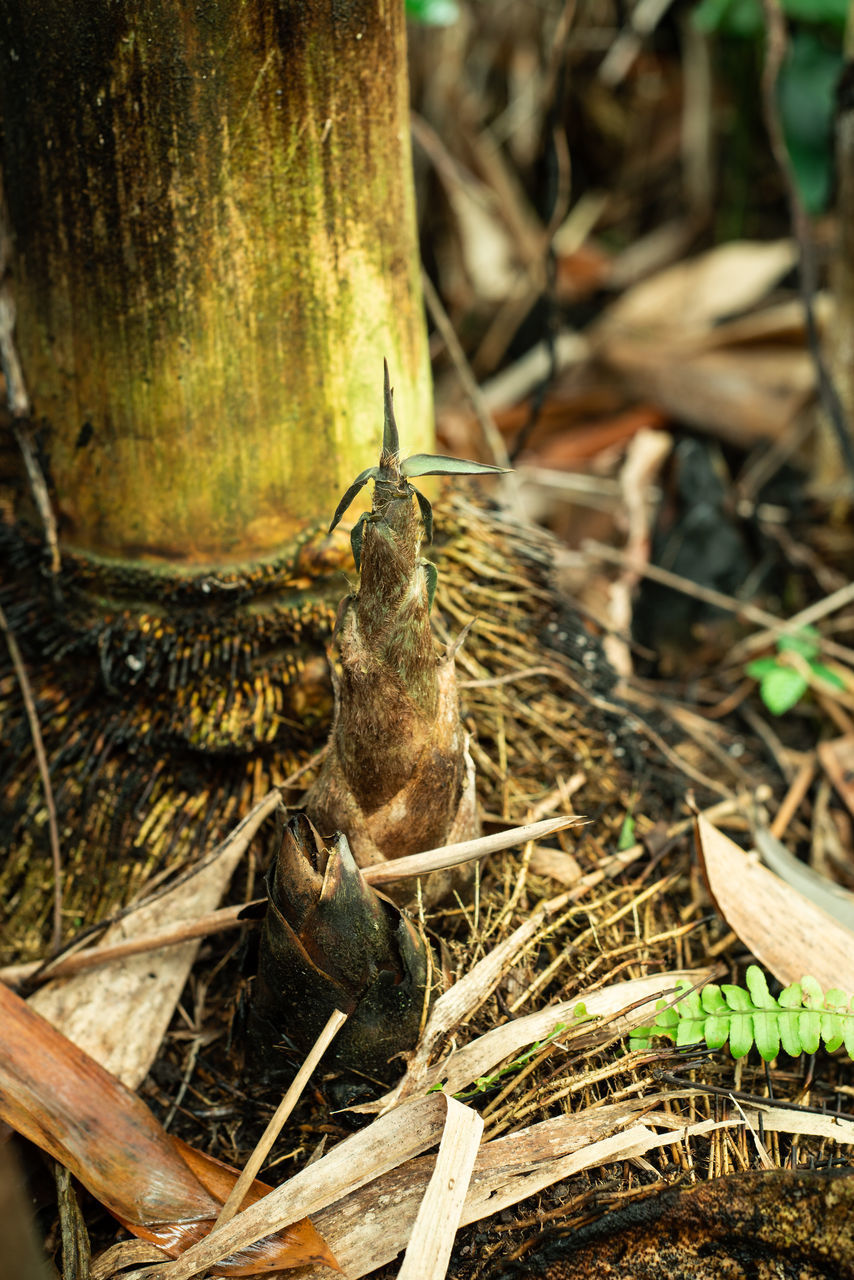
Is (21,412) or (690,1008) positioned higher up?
(21,412)

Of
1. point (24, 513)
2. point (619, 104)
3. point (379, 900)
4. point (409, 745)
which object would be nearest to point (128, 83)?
point (24, 513)

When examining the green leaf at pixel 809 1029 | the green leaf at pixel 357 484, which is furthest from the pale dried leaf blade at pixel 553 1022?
the green leaf at pixel 357 484

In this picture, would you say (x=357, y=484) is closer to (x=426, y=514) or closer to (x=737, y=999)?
(x=426, y=514)

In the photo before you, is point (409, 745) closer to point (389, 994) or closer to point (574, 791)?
point (389, 994)

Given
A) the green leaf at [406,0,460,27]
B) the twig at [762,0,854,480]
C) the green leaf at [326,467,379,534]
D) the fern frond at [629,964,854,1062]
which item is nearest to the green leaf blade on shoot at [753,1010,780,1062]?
the fern frond at [629,964,854,1062]

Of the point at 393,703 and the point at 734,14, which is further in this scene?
the point at 734,14

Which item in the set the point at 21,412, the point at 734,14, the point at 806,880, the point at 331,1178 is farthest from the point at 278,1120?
the point at 734,14

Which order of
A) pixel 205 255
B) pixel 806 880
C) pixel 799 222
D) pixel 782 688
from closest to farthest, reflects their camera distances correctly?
pixel 205 255, pixel 806 880, pixel 782 688, pixel 799 222
